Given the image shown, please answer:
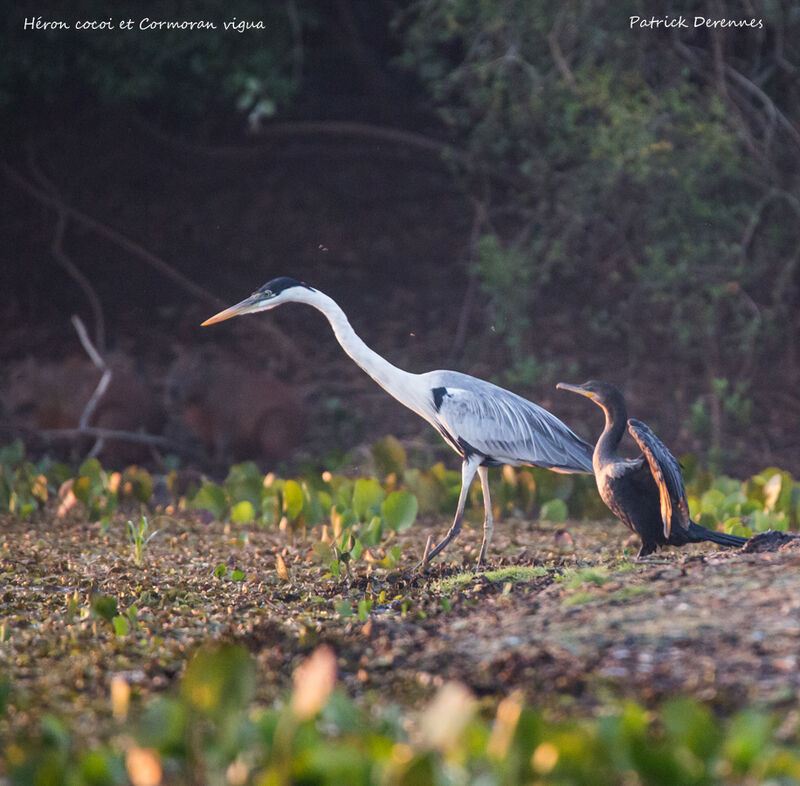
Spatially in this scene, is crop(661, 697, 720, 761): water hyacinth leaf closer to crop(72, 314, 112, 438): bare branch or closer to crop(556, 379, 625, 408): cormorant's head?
crop(556, 379, 625, 408): cormorant's head

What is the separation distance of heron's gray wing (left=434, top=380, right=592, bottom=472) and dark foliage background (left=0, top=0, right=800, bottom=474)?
3.31m

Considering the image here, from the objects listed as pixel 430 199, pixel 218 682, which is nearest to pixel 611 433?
pixel 218 682

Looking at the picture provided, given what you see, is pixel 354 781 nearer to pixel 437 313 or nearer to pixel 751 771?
pixel 751 771

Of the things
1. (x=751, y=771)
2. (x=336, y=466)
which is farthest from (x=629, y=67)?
(x=751, y=771)

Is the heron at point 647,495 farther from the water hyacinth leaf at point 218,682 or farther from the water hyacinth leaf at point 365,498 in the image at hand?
the water hyacinth leaf at point 218,682

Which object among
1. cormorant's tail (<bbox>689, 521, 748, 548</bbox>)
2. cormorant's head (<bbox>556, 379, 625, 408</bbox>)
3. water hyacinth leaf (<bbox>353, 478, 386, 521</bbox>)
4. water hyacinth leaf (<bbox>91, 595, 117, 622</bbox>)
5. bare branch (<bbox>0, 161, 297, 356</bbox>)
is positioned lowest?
water hyacinth leaf (<bbox>91, 595, 117, 622</bbox>)

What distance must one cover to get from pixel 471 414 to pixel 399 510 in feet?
1.95

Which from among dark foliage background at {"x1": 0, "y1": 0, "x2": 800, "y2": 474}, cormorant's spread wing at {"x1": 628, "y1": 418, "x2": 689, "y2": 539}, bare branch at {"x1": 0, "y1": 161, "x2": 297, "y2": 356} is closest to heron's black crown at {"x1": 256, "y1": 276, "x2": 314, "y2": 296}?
cormorant's spread wing at {"x1": 628, "y1": 418, "x2": 689, "y2": 539}

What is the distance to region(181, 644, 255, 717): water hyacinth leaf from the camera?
212 centimetres

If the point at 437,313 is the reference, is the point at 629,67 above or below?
above

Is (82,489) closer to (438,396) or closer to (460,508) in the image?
(438,396)

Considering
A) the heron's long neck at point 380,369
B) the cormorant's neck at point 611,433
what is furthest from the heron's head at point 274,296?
the cormorant's neck at point 611,433

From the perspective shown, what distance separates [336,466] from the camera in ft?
25.2

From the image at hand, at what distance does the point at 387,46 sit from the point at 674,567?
8519mm
